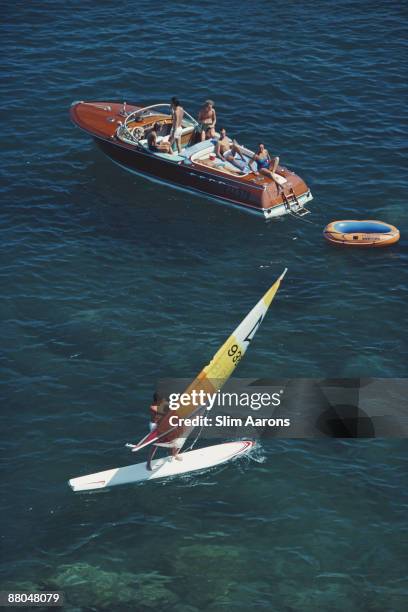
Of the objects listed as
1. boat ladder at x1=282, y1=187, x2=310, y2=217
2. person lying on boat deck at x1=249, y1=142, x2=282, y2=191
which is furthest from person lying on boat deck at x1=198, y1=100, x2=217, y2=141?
boat ladder at x1=282, y1=187, x2=310, y2=217

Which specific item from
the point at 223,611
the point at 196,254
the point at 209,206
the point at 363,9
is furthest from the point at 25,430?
the point at 363,9

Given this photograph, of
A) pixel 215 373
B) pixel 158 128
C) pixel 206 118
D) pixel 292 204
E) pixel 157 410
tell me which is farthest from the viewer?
pixel 158 128

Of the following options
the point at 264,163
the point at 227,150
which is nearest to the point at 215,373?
the point at 264,163

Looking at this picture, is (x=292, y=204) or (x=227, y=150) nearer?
(x=292, y=204)

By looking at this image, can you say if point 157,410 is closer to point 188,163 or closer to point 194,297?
point 194,297

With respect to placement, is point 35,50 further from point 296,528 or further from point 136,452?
point 296,528

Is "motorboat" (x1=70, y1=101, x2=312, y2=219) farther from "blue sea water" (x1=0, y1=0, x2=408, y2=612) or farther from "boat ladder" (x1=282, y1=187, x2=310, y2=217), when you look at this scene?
"blue sea water" (x1=0, y1=0, x2=408, y2=612)

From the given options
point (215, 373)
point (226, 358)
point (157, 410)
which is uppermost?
point (226, 358)
